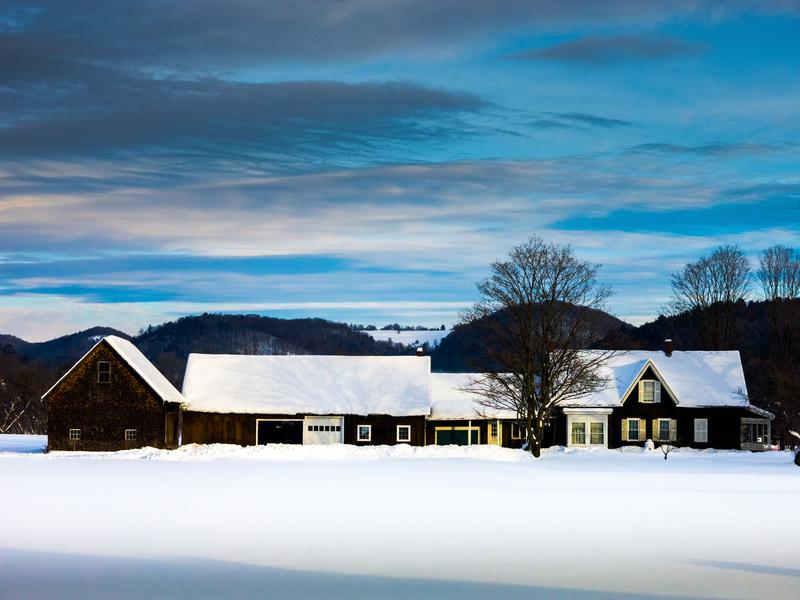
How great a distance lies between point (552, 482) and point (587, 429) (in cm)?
2685

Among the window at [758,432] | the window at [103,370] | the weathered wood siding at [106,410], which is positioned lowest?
the window at [758,432]

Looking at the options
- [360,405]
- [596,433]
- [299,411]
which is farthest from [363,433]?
[596,433]

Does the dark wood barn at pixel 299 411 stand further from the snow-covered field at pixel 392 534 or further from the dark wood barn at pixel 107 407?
the snow-covered field at pixel 392 534

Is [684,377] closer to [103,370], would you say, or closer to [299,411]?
[299,411]

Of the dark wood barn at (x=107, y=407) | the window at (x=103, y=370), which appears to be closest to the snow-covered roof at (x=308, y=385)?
the dark wood barn at (x=107, y=407)

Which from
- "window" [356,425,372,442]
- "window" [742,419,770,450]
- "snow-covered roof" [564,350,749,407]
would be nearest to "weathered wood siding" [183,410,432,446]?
"window" [356,425,372,442]

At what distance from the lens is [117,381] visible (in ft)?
184

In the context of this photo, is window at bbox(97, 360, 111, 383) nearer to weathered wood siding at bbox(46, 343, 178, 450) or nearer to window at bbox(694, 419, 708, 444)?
weathered wood siding at bbox(46, 343, 178, 450)

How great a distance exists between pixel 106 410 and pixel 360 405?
14007 mm

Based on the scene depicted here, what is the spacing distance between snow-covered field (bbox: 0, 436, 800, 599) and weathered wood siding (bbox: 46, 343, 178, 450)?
14.3m

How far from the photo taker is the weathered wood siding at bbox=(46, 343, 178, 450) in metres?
55.7

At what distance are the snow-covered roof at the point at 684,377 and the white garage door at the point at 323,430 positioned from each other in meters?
14.0

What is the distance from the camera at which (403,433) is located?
2375 inches

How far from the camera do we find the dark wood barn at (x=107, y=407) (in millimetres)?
55656
